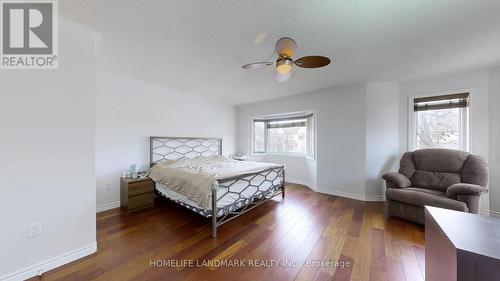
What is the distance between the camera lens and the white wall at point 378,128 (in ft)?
11.8

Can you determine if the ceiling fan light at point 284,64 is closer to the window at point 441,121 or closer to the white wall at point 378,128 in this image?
the white wall at point 378,128

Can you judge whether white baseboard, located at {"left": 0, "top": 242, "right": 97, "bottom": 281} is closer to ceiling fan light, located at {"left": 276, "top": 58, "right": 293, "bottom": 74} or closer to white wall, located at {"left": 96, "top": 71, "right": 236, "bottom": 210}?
white wall, located at {"left": 96, "top": 71, "right": 236, "bottom": 210}

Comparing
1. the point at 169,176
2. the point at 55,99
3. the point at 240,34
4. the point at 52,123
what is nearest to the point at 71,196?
the point at 52,123

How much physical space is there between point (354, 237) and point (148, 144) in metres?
3.82

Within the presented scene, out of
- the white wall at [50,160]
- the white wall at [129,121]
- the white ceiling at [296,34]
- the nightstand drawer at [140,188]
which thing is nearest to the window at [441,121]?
the white ceiling at [296,34]

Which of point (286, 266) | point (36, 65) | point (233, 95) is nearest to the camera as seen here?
point (36, 65)

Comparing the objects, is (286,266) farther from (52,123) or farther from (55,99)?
(55,99)

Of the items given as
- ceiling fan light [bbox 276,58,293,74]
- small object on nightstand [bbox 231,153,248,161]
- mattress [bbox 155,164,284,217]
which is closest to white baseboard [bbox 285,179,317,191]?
mattress [bbox 155,164,284,217]

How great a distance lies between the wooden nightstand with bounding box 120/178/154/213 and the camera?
9.63ft

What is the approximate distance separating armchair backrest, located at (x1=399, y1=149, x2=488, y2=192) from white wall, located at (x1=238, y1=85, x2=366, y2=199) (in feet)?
2.49

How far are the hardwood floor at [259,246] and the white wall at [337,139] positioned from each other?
85 cm

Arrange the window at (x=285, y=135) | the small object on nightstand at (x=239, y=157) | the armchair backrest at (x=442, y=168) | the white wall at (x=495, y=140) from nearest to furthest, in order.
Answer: the armchair backrest at (x=442, y=168), the white wall at (x=495, y=140), the window at (x=285, y=135), the small object on nightstand at (x=239, y=157)

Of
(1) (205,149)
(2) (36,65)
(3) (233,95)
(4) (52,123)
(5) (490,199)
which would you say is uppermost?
(3) (233,95)

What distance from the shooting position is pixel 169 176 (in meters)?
2.95
